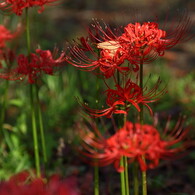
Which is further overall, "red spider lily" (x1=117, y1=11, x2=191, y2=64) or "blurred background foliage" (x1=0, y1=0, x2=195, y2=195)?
"blurred background foliage" (x1=0, y1=0, x2=195, y2=195)

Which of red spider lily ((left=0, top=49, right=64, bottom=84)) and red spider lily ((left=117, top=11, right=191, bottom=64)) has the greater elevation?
red spider lily ((left=117, top=11, right=191, bottom=64))

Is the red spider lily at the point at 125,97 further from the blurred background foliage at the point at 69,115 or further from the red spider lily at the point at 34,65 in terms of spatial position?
the red spider lily at the point at 34,65

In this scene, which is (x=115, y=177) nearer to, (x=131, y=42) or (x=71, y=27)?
(x=131, y=42)

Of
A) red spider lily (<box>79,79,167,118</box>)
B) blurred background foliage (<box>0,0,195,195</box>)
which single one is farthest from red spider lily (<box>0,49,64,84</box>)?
red spider lily (<box>79,79,167,118</box>)

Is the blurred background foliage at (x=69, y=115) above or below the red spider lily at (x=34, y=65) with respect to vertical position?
below

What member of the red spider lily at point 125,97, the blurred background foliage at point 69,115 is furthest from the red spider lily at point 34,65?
the red spider lily at point 125,97

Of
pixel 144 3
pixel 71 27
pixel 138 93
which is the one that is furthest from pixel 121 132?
pixel 144 3

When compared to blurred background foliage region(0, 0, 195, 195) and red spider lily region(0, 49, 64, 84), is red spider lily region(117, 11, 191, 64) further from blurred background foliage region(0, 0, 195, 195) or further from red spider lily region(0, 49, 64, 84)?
red spider lily region(0, 49, 64, 84)

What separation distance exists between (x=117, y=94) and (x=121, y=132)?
33 centimetres

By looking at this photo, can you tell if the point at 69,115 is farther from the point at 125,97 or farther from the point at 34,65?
the point at 125,97

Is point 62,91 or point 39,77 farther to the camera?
point 62,91

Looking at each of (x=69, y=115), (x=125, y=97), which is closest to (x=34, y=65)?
(x=125, y=97)

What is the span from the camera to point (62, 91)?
4.38 meters

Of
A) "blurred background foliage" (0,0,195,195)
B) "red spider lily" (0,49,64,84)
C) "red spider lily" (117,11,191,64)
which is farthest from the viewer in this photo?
"blurred background foliage" (0,0,195,195)
